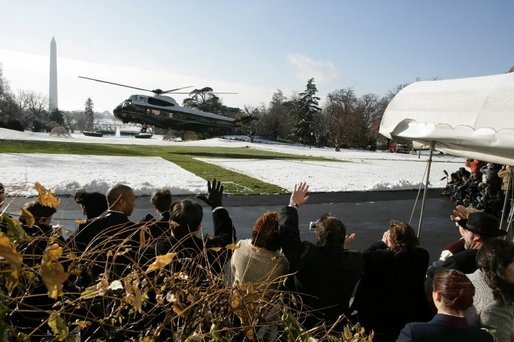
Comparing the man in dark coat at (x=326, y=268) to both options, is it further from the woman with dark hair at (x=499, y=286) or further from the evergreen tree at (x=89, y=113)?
the evergreen tree at (x=89, y=113)

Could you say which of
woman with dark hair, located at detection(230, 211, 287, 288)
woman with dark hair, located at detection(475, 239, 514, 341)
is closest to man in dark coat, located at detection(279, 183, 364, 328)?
woman with dark hair, located at detection(230, 211, 287, 288)

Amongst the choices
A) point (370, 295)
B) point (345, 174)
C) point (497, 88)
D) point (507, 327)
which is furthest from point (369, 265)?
point (345, 174)

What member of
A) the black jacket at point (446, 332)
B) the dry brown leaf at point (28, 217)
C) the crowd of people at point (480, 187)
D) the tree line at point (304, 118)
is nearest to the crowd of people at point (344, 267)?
the black jacket at point (446, 332)

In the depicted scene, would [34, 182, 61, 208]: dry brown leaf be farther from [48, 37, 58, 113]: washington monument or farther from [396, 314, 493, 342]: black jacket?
[48, 37, 58, 113]: washington monument

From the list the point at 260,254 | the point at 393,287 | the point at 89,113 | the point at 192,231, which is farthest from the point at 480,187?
the point at 89,113

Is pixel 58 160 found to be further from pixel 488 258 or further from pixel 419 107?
pixel 488 258

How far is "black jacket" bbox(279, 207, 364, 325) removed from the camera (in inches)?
137

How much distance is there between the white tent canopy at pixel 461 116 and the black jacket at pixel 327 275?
9.77 feet

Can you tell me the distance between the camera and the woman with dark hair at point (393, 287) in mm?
3857

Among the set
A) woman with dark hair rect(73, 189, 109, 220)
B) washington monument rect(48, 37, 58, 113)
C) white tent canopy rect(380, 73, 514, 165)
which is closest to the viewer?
woman with dark hair rect(73, 189, 109, 220)

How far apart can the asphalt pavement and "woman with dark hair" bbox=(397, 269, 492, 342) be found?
6.00 meters

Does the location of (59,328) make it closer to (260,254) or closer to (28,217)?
(28,217)

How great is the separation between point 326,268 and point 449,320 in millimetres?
1191

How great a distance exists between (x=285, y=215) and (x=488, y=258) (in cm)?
164
